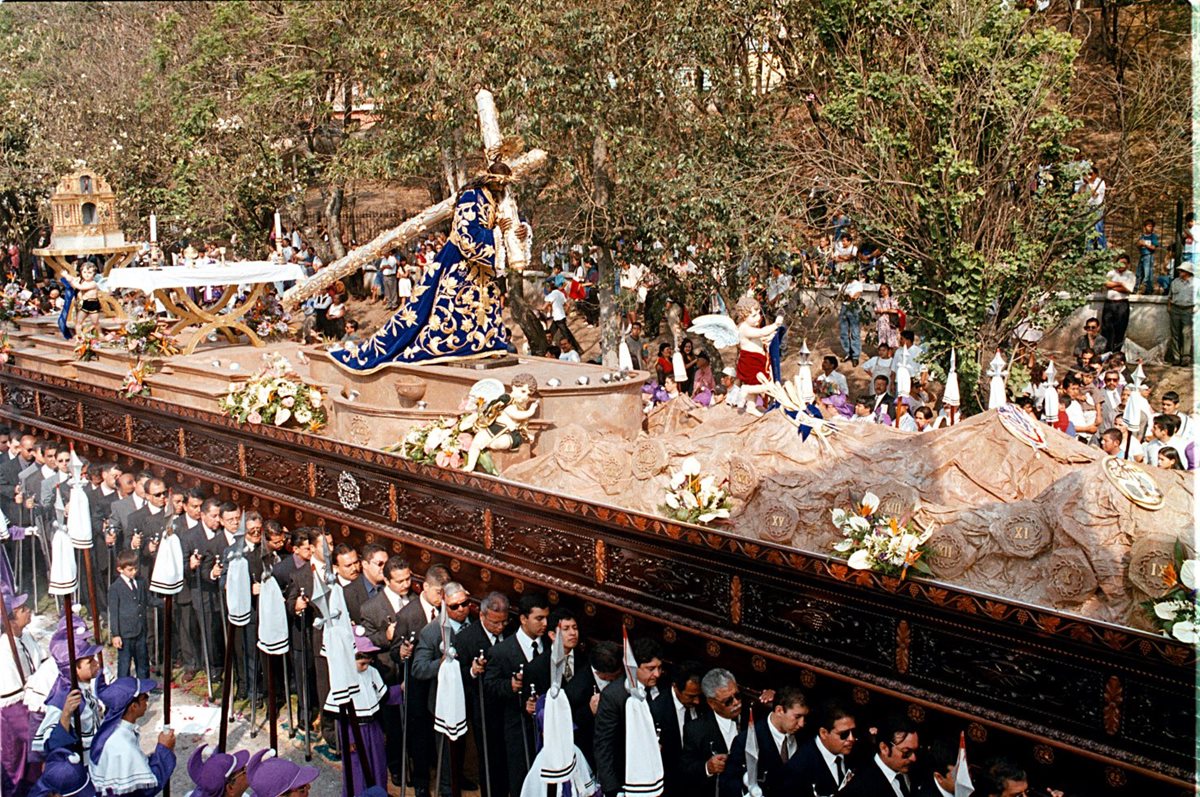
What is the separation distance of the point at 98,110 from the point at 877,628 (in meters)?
28.3

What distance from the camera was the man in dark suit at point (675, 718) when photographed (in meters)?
7.57

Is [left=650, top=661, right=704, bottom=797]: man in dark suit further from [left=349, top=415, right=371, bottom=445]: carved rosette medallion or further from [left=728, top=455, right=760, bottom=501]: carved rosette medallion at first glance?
[left=349, top=415, right=371, bottom=445]: carved rosette medallion

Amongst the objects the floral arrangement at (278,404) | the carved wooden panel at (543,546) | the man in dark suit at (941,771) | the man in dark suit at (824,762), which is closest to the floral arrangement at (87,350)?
the floral arrangement at (278,404)

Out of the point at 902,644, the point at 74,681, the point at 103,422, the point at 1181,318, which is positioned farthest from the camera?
the point at 1181,318

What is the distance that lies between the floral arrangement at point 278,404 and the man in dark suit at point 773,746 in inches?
234

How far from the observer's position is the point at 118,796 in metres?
7.60

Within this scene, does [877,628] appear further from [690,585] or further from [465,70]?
[465,70]

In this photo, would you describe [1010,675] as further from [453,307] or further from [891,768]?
[453,307]

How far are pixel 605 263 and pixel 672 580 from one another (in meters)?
10.9

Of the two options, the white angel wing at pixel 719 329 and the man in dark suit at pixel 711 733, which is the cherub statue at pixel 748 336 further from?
the man in dark suit at pixel 711 733

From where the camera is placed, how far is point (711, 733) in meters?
7.46

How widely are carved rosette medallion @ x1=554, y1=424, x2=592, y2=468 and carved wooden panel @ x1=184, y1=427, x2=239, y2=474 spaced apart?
403 centimetres

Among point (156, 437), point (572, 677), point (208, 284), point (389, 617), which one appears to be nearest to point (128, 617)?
point (156, 437)

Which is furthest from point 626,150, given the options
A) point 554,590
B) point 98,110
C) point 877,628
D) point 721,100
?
point 98,110
